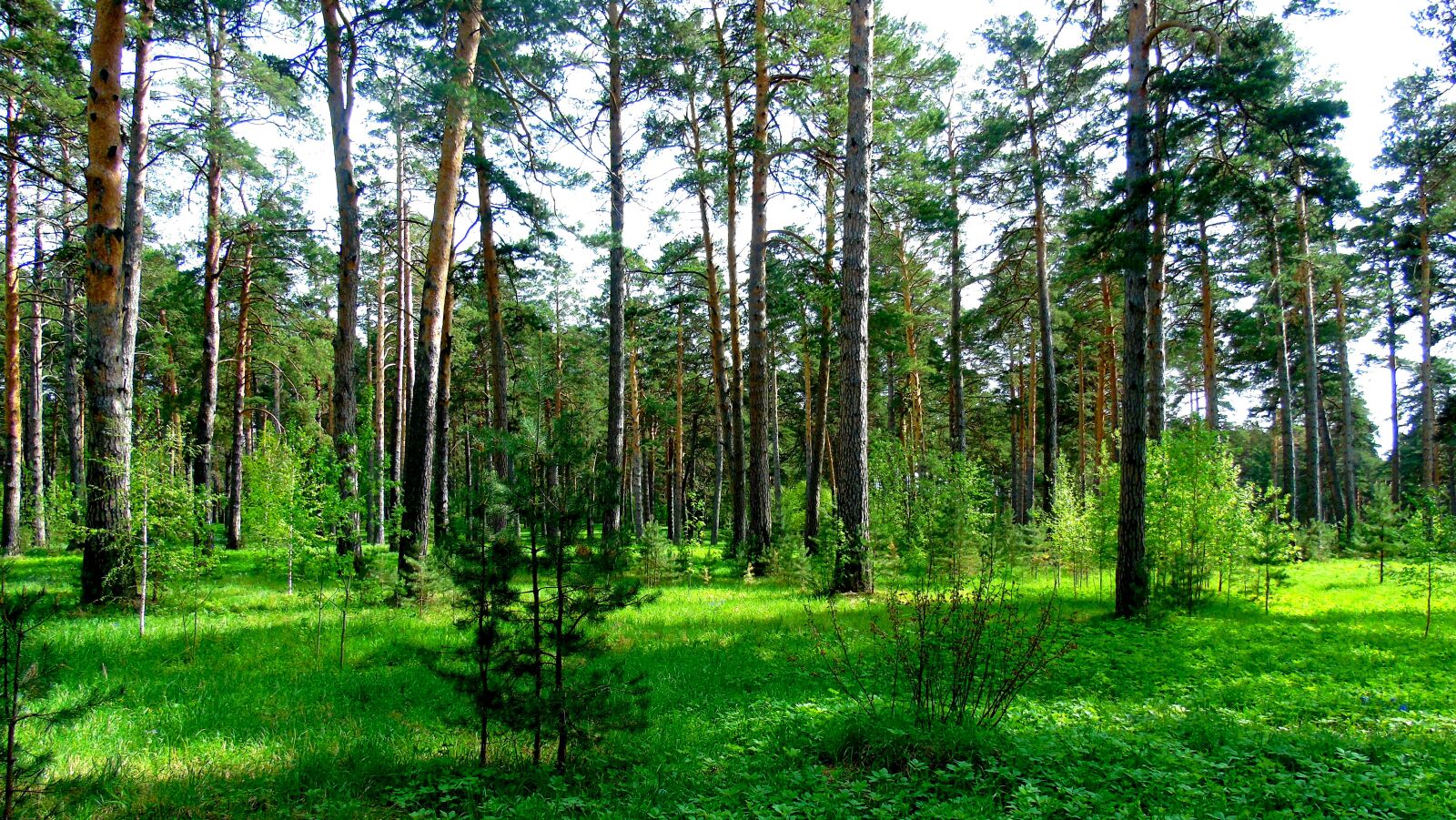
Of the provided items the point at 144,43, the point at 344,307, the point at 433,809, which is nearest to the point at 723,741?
the point at 433,809

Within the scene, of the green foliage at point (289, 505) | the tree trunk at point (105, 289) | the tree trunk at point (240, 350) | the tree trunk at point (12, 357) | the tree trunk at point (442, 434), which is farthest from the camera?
the tree trunk at point (240, 350)

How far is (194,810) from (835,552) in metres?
7.63

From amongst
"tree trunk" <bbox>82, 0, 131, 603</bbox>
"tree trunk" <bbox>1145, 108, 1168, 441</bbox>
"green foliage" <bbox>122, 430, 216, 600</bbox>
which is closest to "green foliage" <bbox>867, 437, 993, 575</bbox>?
"tree trunk" <bbox>1145, 108, 1168, 441</bbox>

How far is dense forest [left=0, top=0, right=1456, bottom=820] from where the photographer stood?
3865 mm

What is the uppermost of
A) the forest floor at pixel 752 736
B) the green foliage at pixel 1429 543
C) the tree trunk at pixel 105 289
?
the tree trunk at pixel 105 289

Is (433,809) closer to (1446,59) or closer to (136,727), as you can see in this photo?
(136,727)

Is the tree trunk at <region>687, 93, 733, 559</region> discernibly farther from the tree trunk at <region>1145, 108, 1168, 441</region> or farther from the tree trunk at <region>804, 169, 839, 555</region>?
the tree trunk at <region>1145, 108, 1168, 441</region>

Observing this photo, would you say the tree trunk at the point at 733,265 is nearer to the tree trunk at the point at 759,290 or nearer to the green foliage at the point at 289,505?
the tree trunk at the point at 759,290

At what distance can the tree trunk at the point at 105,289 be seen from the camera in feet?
25.2

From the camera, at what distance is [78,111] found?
1006 centimetres

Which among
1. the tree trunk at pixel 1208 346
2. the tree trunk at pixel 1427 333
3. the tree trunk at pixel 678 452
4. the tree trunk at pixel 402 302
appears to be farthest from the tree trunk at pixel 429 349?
the tree trunk at pixel 1427 333

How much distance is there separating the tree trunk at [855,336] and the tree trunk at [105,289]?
8765mm

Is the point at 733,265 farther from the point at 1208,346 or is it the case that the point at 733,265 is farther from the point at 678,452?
the point at 1208,346

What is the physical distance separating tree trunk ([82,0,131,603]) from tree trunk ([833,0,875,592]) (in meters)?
8.77
